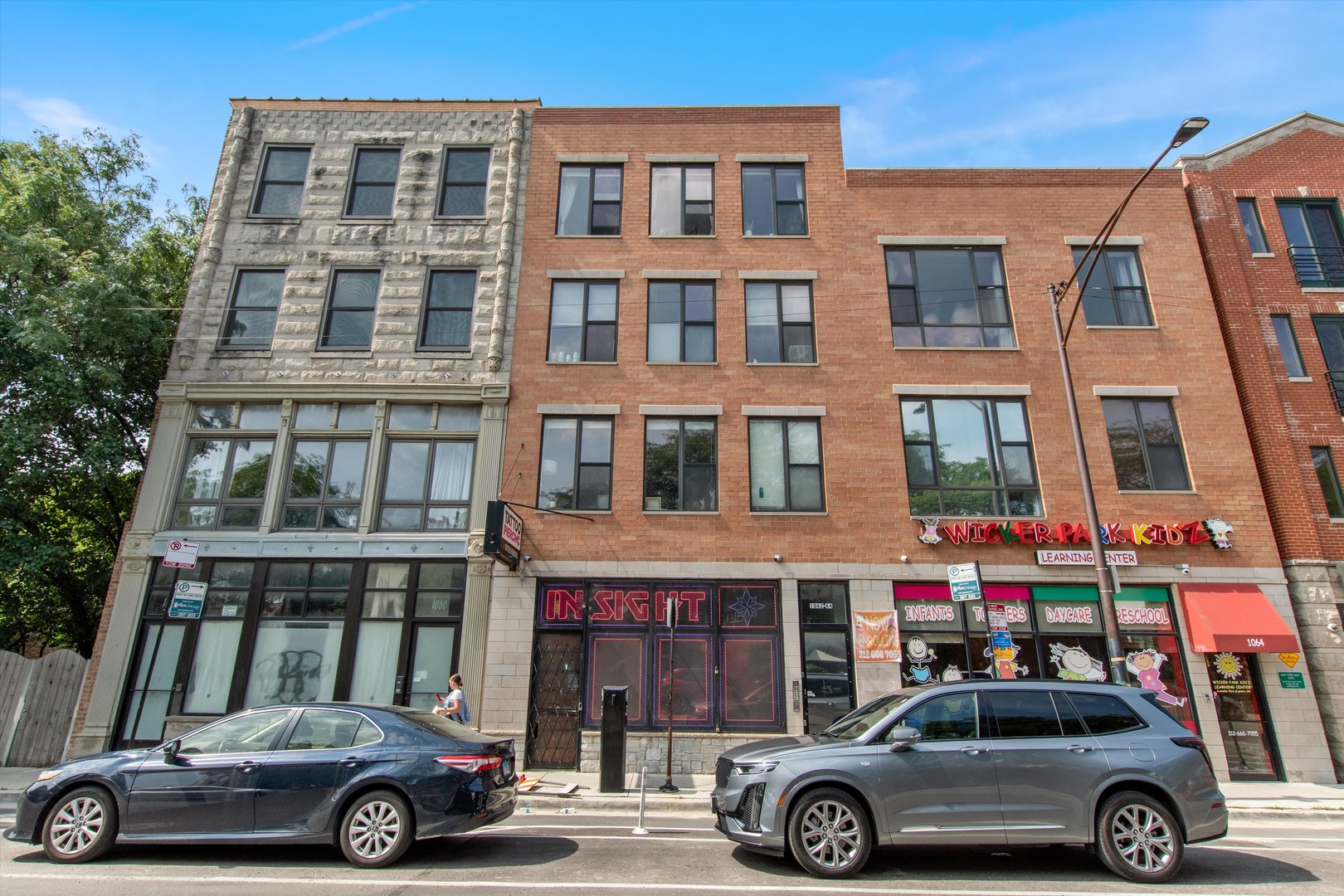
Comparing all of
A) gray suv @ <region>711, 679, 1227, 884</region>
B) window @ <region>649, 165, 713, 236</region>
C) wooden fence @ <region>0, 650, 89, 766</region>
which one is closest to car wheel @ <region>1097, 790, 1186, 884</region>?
gray suv @ <region>711, 679, 1227, 884</region>

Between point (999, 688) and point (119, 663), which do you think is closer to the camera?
point (999, 688)

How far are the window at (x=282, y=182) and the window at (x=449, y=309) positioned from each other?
14.5 feet

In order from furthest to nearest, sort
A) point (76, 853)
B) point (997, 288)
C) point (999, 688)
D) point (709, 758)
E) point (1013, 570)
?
point (997, 288)
point (1013, 570)
point (709, 758)
point (999, 688)
point (76, 853)

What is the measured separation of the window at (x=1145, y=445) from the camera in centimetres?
1566

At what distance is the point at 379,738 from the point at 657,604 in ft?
26.5

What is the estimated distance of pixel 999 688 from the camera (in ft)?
24.8

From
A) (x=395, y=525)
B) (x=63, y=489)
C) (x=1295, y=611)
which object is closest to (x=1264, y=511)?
(x=1295, y=611)

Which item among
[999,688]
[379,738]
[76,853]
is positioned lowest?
[76,853]

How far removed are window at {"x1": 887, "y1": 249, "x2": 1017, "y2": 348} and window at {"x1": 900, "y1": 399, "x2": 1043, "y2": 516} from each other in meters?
1.62

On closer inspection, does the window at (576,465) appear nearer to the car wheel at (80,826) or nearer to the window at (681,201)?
the window at (681,201)

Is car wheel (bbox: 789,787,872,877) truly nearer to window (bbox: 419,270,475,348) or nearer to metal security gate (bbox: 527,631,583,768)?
metal security gate (bbox: 527,631,583,768)

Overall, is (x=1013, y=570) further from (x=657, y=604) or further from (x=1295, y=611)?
(x=657, y=604)

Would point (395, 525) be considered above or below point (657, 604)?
above

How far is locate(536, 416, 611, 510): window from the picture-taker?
1584 cm
